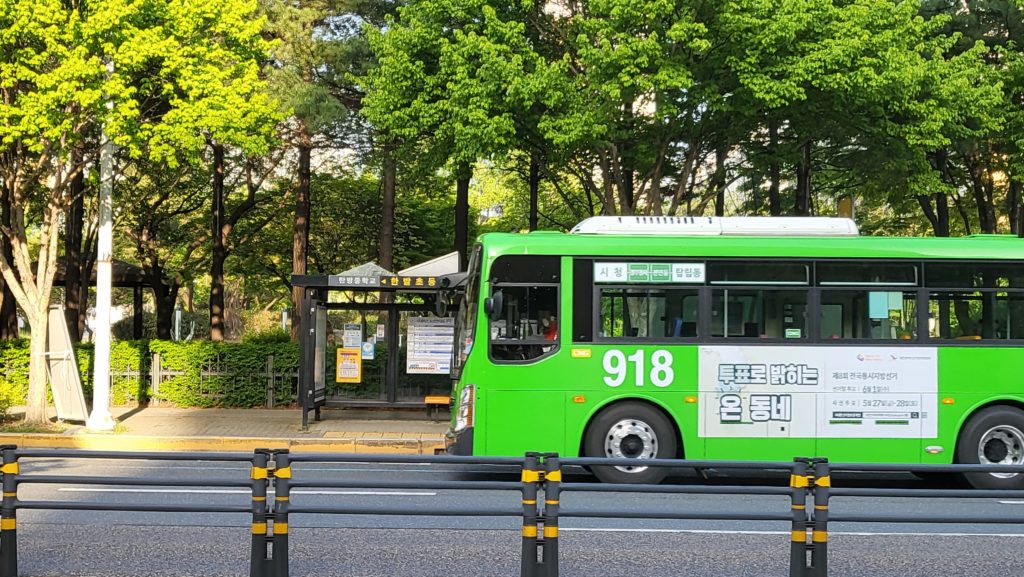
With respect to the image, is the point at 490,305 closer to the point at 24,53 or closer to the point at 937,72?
the point at 24,53

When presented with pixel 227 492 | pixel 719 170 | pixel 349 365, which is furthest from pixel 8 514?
pixel 719 170

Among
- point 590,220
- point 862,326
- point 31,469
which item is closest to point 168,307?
point 31,469

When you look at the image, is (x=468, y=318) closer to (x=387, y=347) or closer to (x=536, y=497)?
(x=536, y=497)

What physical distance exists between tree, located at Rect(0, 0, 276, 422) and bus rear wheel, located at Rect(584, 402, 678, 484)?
8.74 meters

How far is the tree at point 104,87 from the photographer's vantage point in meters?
15.3

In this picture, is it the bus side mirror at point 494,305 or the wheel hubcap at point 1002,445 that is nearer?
the bus side mirror at point 494,305

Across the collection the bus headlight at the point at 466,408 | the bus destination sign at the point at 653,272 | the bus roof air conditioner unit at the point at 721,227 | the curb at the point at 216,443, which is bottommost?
the curb at the point at 216,443

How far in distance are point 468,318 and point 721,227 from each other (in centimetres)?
346

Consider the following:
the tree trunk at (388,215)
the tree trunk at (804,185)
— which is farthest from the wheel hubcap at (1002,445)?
the tree trunk at (388,215)

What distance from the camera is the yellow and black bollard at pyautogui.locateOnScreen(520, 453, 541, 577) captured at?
608 centimetres

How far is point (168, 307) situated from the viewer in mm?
33625

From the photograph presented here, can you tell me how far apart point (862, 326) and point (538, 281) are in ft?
13.4

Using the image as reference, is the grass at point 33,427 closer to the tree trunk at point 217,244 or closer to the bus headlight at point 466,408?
the bus headlight at point 466,408

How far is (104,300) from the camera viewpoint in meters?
16.8
